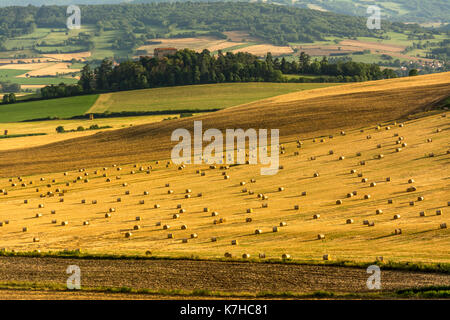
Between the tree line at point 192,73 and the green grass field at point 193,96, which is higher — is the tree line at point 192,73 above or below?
above

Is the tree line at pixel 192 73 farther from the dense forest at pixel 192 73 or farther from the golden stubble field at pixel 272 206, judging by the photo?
the golden stubble field at pixel 272 206

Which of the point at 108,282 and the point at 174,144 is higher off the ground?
the point at 174,144

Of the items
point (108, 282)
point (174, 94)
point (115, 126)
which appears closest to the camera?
point (108, 282)

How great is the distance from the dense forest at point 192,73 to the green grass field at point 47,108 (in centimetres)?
886

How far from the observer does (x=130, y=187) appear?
64938 mm

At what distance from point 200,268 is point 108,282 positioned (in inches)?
198

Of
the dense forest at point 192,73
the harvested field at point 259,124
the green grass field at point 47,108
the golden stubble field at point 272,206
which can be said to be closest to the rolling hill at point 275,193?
the golden stubble field at point 272,206

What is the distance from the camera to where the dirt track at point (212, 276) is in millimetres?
33688

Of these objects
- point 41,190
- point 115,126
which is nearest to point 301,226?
point 41,190

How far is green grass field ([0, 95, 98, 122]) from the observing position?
144375 millimetres

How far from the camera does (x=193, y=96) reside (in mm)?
155750

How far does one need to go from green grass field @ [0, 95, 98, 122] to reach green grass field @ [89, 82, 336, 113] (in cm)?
324

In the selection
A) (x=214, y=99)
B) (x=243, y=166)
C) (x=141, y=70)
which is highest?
(x=141, y=70)

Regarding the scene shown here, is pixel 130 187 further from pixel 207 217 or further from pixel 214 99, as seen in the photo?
pixel 214 99
